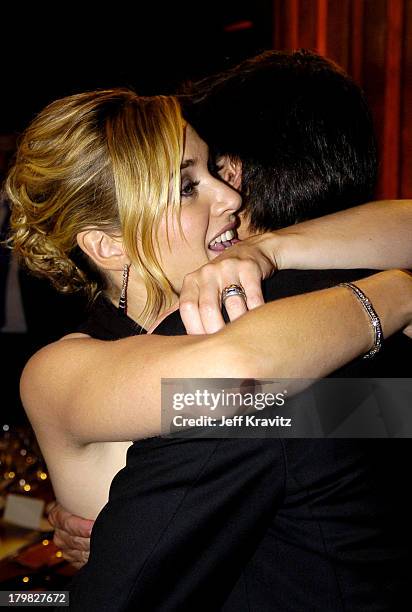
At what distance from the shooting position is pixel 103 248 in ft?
5.21

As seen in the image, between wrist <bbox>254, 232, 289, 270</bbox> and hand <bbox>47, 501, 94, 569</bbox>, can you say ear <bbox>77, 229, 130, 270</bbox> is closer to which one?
wrist <bbox>254, 232, 289, 270</bbox>

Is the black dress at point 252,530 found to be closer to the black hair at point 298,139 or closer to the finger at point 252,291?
the finger at point 252,291

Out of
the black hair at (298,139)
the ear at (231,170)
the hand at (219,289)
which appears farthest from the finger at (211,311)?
the ear at (231,170)

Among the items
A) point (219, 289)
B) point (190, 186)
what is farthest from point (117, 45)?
point (219, 289)

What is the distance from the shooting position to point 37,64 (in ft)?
15.0

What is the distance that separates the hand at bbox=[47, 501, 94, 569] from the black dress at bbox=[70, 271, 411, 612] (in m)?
0.50

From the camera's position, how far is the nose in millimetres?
1464

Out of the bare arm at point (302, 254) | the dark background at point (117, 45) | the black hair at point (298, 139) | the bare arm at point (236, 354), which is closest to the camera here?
the bare arm at point (236, 354)

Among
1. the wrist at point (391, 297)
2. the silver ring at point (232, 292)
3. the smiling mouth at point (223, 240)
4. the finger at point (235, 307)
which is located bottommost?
the smiling mouth at point (223, 240)

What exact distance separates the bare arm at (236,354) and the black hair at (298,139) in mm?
319

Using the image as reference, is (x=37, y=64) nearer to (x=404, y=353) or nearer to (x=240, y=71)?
(x=240, y=71)

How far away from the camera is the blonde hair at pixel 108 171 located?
1461mm

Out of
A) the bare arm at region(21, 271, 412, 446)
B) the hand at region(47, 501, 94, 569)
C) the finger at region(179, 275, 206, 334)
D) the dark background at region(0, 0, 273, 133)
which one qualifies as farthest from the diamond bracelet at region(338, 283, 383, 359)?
the dark background at region(0, 0, 273, 133)

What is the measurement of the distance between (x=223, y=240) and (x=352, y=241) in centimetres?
47
